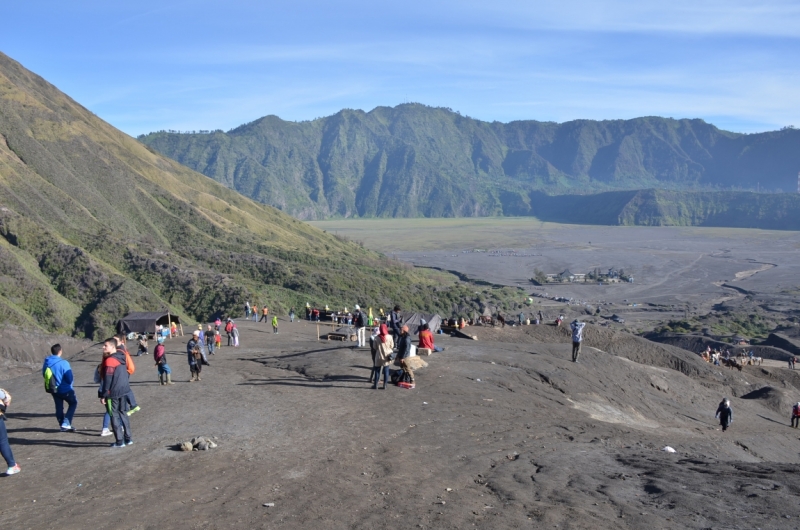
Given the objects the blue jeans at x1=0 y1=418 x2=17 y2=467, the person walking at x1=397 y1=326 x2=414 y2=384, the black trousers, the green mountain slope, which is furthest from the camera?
the green mountain slope

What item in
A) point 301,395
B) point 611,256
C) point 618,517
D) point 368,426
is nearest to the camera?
point 618,517

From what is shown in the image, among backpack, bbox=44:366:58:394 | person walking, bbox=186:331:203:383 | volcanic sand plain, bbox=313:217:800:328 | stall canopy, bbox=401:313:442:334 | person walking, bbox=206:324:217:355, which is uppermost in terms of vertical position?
backpack, bbox=44:366:58:394

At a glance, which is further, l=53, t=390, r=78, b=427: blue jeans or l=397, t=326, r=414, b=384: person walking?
l=397, t=326, r=414, b=384: person walking

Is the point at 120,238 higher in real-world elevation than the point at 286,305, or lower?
higher

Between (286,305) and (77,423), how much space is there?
4266 centimetres

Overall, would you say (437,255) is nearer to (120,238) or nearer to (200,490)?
(120,238)

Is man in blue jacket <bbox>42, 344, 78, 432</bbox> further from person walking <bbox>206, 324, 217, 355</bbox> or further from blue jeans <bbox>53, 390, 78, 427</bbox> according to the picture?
person walking <bbox>206, 324, 217, 355</bbox>

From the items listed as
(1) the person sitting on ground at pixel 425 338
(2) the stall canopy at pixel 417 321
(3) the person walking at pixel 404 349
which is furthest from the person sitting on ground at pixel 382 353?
(2) the stall canopy at pixel 417 321

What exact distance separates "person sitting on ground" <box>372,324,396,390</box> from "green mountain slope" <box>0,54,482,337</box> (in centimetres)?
3029

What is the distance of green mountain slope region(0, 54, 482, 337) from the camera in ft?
148

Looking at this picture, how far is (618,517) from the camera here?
303 inches

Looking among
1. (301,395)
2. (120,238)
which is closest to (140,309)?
(120,238)

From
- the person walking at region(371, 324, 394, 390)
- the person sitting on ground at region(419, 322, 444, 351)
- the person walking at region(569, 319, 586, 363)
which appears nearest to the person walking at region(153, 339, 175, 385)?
the person walking at region(371, 324, 394, 390)

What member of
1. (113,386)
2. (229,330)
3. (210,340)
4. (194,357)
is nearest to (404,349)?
(194,357)
